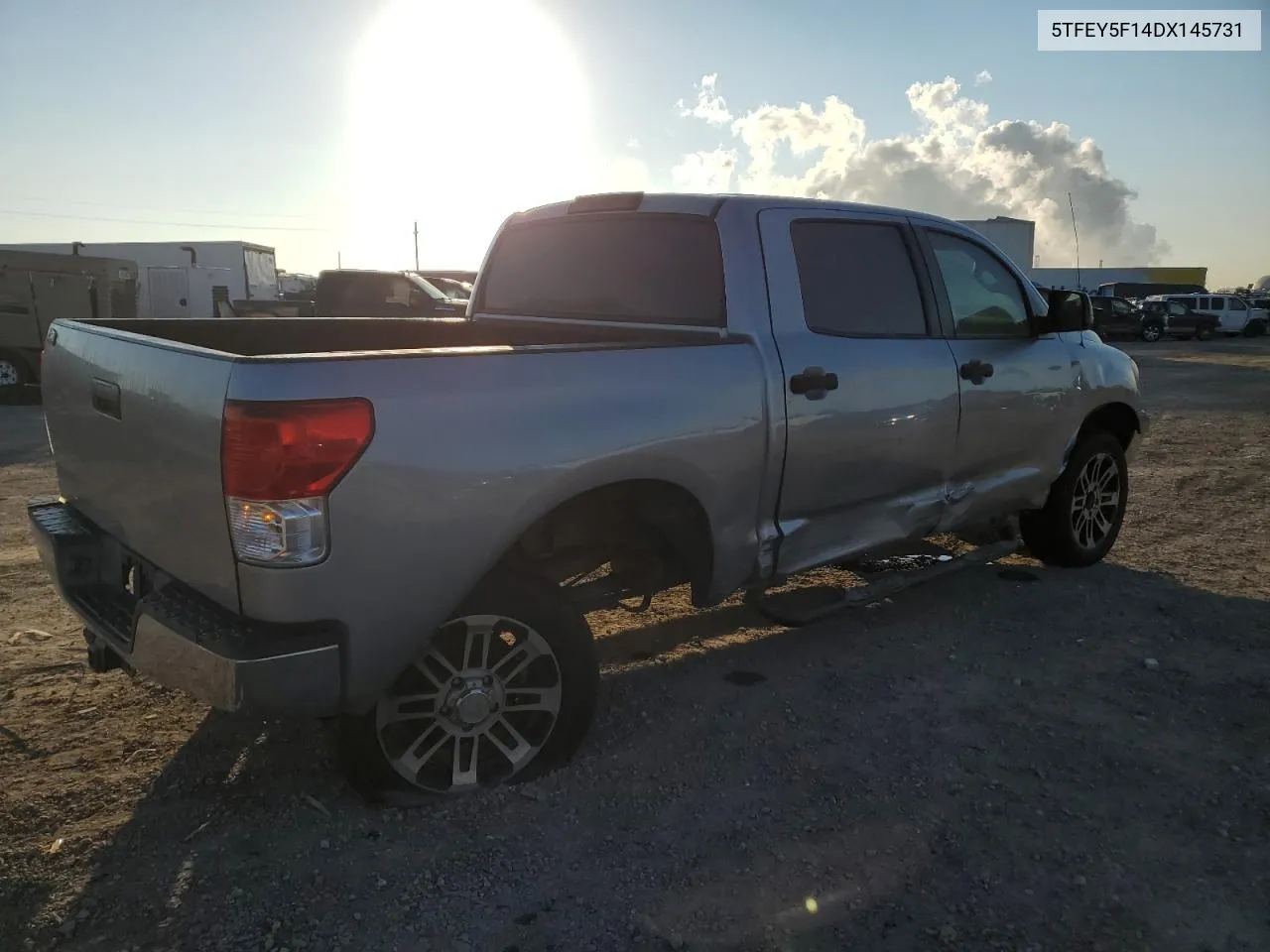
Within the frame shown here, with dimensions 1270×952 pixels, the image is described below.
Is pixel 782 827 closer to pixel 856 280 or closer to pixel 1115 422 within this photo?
pixel 856 280

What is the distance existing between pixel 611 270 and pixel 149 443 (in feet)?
6.46

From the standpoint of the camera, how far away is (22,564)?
5.30 m

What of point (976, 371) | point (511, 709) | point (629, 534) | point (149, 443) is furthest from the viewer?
point (976, 371)

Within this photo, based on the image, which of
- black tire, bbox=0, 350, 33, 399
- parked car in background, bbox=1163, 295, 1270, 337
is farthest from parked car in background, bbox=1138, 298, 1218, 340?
black tire, bbox=0, 350, 33, 399

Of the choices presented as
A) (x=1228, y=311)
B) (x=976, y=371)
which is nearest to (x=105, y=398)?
(x=976, y=371)

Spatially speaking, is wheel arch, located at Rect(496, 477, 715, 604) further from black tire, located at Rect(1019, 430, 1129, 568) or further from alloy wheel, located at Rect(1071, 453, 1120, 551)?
alloy wheel, located at Rect(1071, 453, 1120, 551)

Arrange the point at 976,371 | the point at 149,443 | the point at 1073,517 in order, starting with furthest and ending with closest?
the point at 1073,517
the point at 976,371
the point at 149,443

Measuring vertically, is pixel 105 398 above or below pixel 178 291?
below

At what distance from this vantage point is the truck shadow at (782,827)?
7.87 feet

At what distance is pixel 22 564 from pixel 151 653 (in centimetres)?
356

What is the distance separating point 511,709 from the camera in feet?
9.86

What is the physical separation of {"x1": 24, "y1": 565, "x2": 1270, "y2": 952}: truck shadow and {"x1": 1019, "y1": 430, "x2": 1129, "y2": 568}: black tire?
4.02 feet

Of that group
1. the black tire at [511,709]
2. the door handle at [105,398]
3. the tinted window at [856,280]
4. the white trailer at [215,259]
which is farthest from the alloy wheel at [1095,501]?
the white trailer at [215,259]

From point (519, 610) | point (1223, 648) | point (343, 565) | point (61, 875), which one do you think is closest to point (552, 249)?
point (519, 610)
